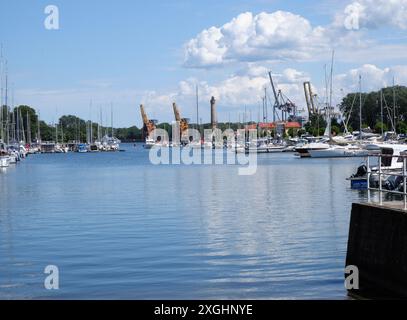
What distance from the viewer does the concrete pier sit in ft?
67.3

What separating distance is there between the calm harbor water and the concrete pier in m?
1.34

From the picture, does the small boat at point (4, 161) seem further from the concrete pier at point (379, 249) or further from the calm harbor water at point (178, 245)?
the concrete pier at point (379, 249)

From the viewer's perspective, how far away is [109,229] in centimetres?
4134

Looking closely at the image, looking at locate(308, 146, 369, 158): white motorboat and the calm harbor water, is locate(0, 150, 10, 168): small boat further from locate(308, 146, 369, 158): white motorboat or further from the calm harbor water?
the calm harbor water

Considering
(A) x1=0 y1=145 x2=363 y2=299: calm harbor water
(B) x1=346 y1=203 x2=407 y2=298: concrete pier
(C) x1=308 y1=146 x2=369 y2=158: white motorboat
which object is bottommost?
(C) x1=308 y1=146 x2=369 y2=158: white motorboat

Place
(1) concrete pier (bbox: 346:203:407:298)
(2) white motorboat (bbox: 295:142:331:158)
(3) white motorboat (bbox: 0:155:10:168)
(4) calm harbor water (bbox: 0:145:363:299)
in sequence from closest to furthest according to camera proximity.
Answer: (1) concrete pier (bbox: 346:203:407:298) → (4) calm harbor water (bbox: 0:145:363:299) → (3) white motorboat (bbox: 0:155:10:168) → (2) white motorboat (bbox: 295:142:331:158)

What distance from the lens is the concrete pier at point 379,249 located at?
20.5 m

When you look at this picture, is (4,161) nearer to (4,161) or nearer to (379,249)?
(4,161)

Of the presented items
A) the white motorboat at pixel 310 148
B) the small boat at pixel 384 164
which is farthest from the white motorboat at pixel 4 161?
the small boat at pixel 384 164

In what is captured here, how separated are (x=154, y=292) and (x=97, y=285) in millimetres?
2242

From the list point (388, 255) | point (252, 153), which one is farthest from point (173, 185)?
point (252, 153)

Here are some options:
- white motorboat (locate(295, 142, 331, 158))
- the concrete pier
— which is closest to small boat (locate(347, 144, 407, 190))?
the concrete pier
